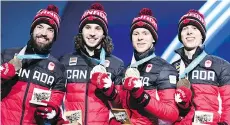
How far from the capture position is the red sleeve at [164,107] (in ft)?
12.6

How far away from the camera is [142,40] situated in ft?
13.6

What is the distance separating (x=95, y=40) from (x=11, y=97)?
0.97m

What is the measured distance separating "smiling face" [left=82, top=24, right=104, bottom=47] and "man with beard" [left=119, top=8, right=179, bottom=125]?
13.2 inches

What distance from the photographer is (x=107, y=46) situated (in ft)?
14.2

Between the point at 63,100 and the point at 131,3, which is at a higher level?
the point at 131,3

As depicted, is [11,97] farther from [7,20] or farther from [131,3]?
[131,3]

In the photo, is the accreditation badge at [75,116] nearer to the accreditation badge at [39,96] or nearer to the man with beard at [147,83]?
the accreditation badge at [39,96]

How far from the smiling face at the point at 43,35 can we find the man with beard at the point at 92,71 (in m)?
0.23

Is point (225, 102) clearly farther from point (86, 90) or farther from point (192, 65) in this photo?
point (86, 90)

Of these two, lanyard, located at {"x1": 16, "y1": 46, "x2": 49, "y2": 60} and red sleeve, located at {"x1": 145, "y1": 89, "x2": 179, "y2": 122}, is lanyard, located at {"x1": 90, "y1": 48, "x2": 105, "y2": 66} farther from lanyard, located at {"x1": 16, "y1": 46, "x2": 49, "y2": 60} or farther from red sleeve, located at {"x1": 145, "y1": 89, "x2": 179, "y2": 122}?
red sleeve, located at {"x1": 145, "y1": 89, "x2": 179, "y2": 122}

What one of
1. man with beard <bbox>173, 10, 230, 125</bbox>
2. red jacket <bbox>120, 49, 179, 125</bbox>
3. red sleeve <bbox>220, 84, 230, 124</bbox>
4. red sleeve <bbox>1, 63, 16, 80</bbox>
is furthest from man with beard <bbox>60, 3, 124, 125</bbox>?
red sleeve <bbox>220, 84, 230, 124</bbox>

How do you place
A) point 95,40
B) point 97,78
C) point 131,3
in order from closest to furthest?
point 97,78 → point 95,40 → point 131,3

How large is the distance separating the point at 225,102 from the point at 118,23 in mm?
1524

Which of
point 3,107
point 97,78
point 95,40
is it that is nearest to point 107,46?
point 95,40
